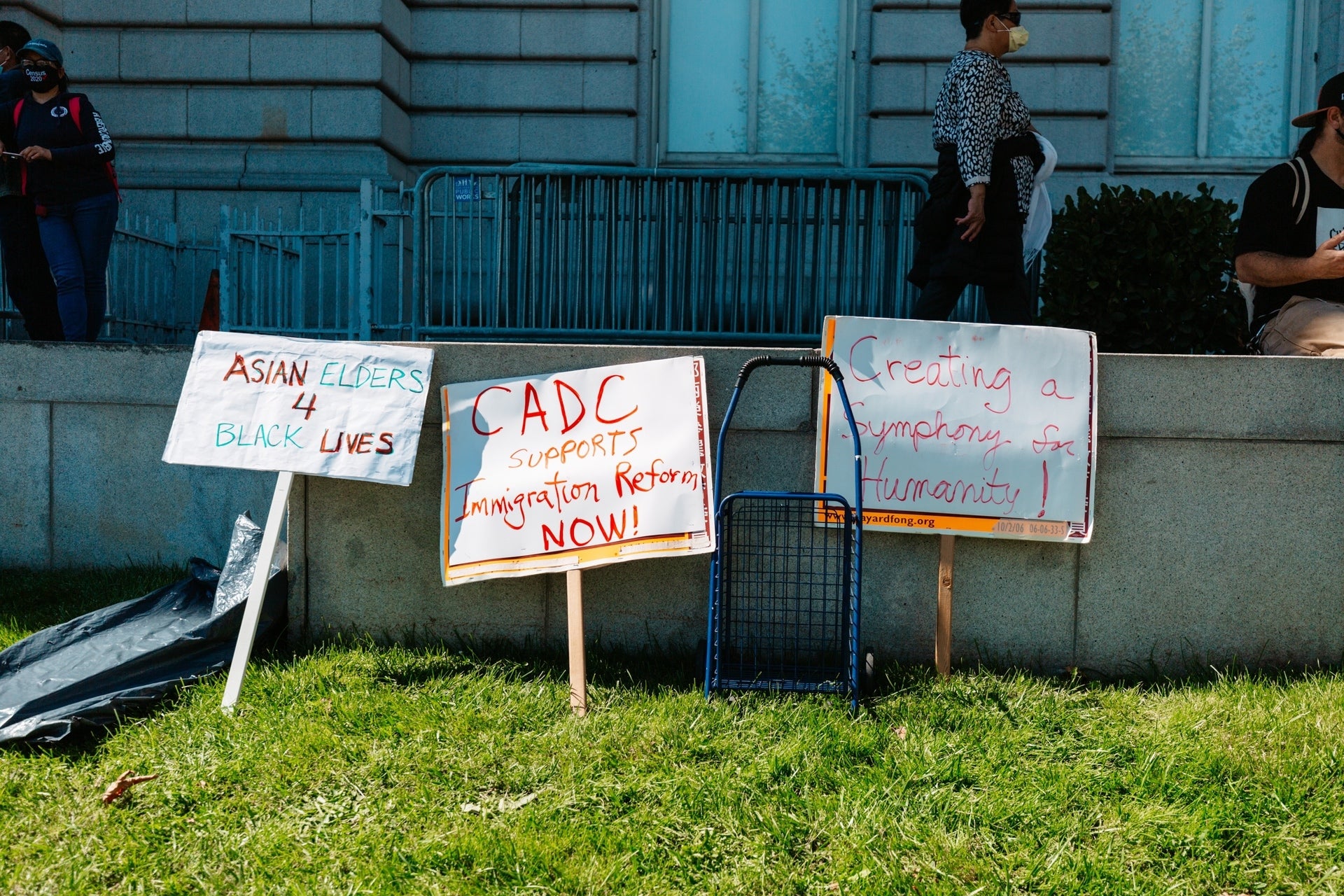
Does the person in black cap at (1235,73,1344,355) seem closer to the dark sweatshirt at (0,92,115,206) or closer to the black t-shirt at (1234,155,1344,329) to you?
the black t-shirt at (1234,155,1344,329)

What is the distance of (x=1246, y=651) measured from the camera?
4.15 meters

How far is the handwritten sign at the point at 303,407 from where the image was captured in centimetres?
403

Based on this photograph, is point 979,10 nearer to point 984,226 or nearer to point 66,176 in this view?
point 984,226

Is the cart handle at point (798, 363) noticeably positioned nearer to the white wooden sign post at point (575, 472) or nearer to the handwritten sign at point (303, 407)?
the white wooden sign post at point (575, 472)

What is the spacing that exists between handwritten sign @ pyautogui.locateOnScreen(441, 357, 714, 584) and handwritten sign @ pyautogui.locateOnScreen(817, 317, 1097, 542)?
61 centimetres

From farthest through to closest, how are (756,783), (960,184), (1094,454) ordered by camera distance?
(960,184) → (1094,454) → (756,783)

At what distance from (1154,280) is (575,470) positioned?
3204mm

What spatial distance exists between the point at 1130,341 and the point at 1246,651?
1.83 m

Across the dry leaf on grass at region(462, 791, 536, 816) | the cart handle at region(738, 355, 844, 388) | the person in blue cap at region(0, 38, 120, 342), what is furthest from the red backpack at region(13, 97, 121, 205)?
the dry leaf on grass at region(462, 791, 536, 816)

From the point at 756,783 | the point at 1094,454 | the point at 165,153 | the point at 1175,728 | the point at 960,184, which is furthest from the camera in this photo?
the point at 165,153

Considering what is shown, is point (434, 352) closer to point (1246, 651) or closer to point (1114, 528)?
point (1114, 528)

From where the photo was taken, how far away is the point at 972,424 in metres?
4.07

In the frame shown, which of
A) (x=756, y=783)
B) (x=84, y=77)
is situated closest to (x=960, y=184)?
(x=756, y=783)

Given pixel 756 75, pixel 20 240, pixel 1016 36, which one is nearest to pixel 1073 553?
pixel 1016 36
